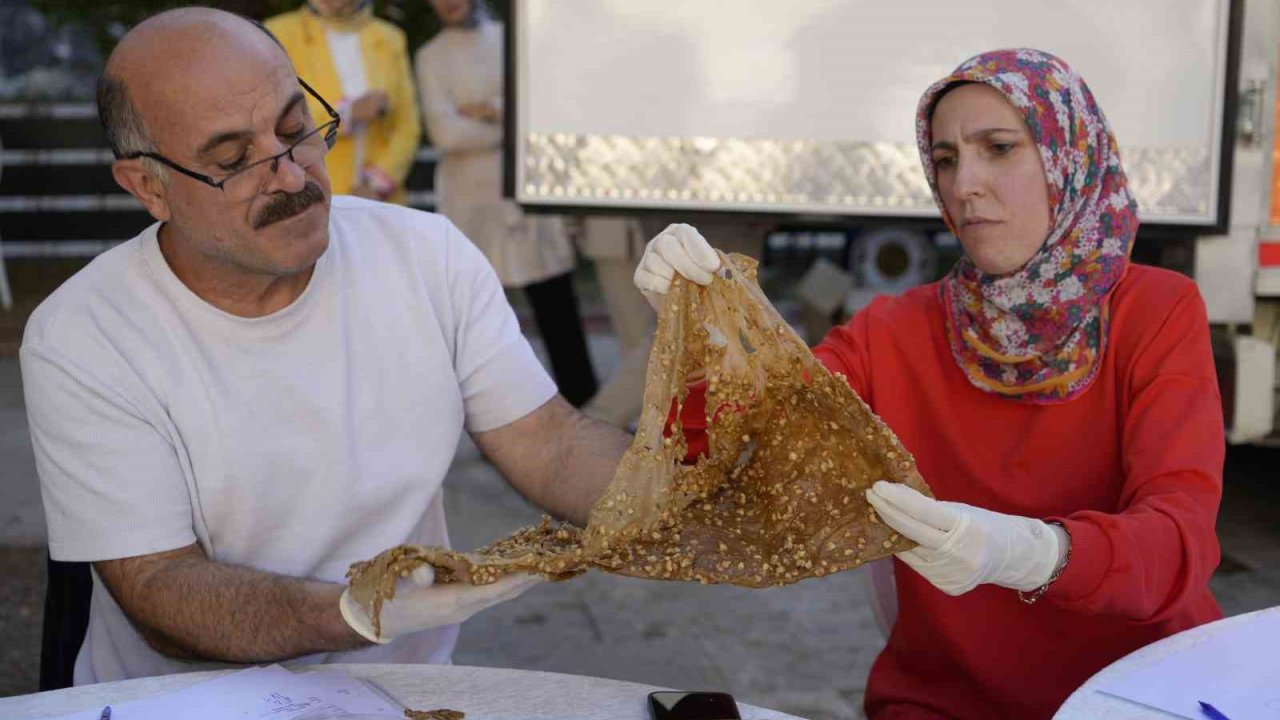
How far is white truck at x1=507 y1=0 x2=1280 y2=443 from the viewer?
3.87 meters

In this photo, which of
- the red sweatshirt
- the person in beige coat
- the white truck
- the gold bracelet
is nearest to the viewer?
the gold bracelet

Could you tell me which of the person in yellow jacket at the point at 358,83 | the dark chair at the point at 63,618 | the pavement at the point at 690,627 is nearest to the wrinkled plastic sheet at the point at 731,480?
the dark chair at the point at 63,618

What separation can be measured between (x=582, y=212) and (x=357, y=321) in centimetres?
189

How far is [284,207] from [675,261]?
627mm

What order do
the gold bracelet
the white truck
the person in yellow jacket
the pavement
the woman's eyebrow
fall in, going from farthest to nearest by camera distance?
the person in yellow jacket
the white truck
the pavement
the woman's eyebrow
the gold bracelet

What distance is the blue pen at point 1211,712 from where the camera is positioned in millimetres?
1473

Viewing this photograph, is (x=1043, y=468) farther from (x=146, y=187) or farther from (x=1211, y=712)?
(x=146, y=187)

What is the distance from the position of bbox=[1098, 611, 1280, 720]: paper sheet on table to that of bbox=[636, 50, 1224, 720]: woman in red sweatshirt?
237 mm

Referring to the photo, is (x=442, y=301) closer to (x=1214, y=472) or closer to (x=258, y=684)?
(x=258, y=684)

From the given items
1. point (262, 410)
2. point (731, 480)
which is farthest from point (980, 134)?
point (262, 410)

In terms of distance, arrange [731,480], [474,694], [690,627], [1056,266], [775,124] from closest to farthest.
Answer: [474,694] → [731,480] → [1056,266] → [690,627] → [775,124]

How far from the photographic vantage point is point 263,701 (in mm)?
1549

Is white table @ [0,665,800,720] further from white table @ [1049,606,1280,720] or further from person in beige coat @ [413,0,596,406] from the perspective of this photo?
person in beige coat @ [413,0,596,406]

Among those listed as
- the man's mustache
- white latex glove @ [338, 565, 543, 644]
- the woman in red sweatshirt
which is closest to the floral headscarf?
the woman in red sweatshirt
